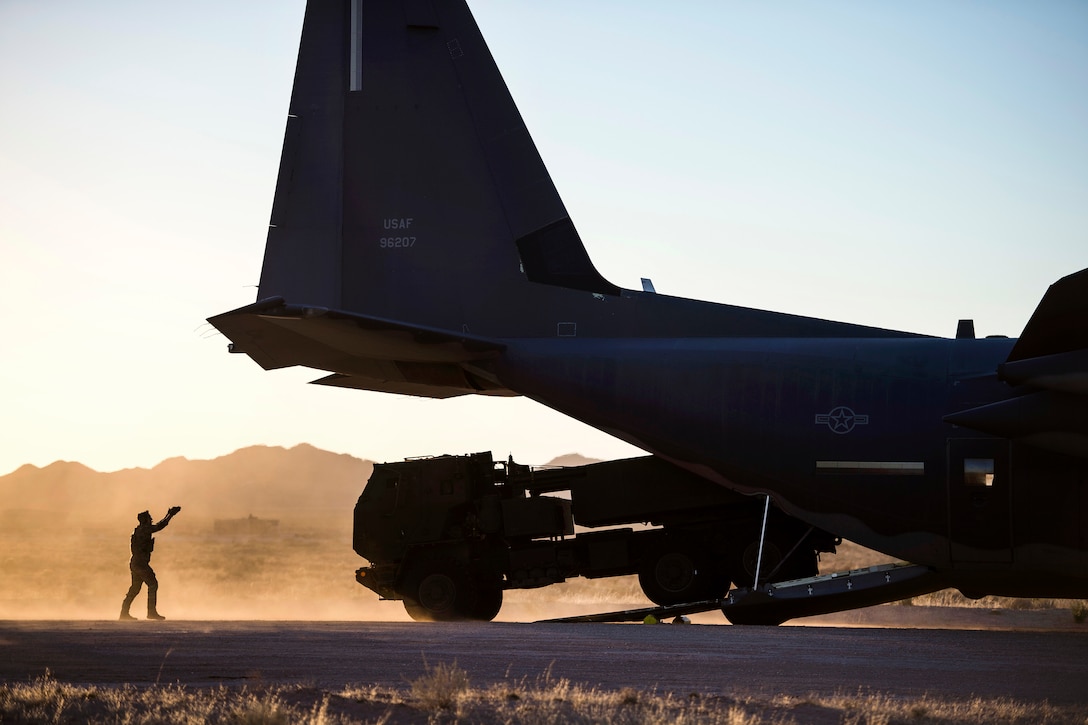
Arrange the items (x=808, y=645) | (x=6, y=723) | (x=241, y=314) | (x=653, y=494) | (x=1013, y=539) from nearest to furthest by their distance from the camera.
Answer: (x=6, y=723) → (x=808, y=645) → (x=1013, y=539) → (x=241, y=314) → (x=653, y=494)

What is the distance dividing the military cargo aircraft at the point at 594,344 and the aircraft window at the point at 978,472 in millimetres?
31

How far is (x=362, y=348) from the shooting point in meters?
19.5

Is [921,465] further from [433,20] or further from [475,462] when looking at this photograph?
[433,20]

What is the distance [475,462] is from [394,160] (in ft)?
18.2

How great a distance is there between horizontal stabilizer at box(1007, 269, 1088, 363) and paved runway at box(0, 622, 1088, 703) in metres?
3.71

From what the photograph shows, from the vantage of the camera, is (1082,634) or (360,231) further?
(360,231)

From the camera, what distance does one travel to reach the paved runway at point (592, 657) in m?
11.7

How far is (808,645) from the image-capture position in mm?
14570

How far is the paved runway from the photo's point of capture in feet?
38.2

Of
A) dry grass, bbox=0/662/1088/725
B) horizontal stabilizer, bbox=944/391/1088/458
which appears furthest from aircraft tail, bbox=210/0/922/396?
dry grass, bbox=0/662/1088/725

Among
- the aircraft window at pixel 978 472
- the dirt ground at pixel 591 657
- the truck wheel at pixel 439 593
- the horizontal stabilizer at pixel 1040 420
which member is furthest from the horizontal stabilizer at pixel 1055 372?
the truck wheel at pixel 439 593

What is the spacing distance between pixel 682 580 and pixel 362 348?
639 cm

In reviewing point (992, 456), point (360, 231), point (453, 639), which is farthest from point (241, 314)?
point (992, 456)

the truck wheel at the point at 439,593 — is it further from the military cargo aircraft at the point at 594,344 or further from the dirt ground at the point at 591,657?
the military cargo aircraft at the point at 594,344
